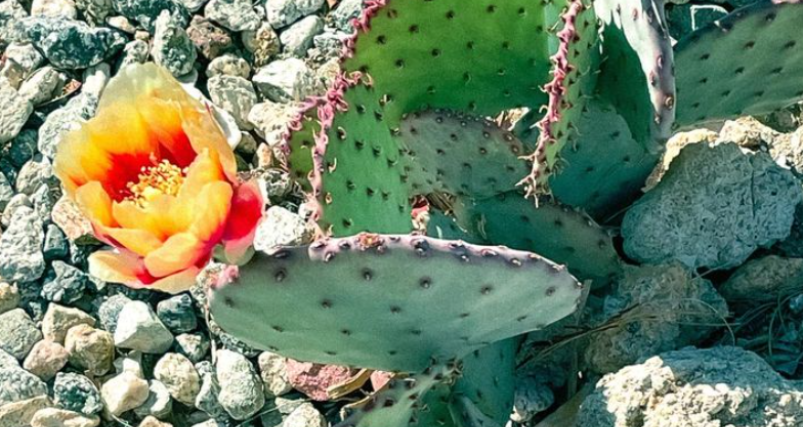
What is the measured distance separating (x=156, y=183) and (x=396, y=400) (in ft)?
1.66

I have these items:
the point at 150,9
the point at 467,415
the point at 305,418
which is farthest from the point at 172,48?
the point at 467,415

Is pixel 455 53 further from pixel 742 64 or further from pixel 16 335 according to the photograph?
pixel 16 335

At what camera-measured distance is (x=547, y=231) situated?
192cm

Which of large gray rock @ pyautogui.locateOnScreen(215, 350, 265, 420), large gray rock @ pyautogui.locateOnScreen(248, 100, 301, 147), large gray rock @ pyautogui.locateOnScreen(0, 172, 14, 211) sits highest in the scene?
large gray rock @ pyautogui.locateOnScreen(248, 100, 301, 147)

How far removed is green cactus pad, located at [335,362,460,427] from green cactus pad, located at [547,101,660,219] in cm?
43

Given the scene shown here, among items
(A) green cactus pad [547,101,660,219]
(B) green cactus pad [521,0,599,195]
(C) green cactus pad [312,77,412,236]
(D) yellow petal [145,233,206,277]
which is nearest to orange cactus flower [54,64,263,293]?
(D) yellow petal [145,233,206,277]

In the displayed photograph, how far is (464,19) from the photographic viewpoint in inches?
71.4

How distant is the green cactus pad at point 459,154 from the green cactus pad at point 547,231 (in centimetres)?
3

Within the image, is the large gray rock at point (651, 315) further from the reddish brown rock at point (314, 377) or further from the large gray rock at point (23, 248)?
the large gray rock at point (23, 248)

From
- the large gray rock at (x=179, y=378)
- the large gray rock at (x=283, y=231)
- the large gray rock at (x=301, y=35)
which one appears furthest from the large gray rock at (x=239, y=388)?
the large gray rock at (x=301, y=35)

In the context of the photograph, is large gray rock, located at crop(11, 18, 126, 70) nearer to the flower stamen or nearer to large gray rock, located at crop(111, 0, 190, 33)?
large gray rock, located at crop(111, 0, 190, 33)

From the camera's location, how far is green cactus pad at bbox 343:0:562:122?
1775 mm

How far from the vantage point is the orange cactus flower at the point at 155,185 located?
123 centimetres

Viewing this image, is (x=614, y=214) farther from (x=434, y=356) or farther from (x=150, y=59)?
→ (x=150, y=59)
